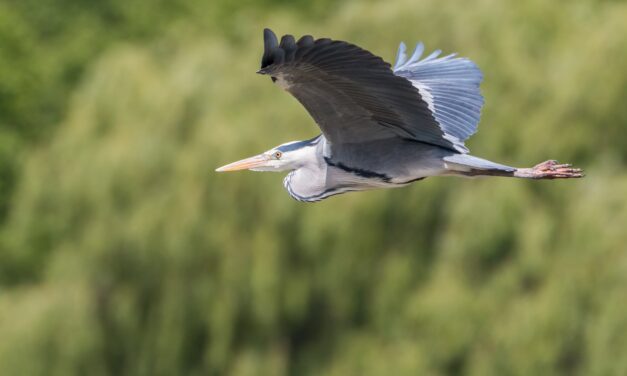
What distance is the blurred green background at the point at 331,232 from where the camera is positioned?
433 inches

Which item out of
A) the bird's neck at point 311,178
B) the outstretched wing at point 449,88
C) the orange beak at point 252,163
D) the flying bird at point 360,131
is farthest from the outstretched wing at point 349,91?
the orange beak at point 252,163

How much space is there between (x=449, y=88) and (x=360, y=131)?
103 centimetres

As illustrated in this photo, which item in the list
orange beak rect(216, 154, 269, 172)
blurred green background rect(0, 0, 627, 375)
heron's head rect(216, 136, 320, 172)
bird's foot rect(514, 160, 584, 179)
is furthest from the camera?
blurred green background rect(0, 0, 627, 375)

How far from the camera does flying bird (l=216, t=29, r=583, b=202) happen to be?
17.3 feet

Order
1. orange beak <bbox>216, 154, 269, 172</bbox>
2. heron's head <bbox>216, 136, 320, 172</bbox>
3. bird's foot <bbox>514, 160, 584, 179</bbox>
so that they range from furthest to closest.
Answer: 1. orange beak <bbox>216, 154, 269, 172</bbox>
2. heron's head <bbox>216, 136, 320, 172</bbox>
3. bird's foot <bbox>514, 160, 584, 179</bbox>

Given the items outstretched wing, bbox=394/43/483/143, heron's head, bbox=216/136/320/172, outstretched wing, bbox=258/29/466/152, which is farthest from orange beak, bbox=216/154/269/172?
outstretched wing, bbox=394/43/483/143

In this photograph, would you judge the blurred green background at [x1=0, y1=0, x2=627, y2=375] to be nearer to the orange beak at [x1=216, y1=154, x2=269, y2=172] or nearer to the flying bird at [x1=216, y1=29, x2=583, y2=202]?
the flying bird at [x1=216, y1=29, x2=583, y2=202]

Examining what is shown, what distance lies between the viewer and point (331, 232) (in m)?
11.6

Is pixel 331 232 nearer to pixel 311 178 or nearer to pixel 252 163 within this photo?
pixel 252 163

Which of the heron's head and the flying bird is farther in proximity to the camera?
the heron's head

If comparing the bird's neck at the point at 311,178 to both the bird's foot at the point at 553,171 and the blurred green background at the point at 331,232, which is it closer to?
the bird's foot at the point at 553,171

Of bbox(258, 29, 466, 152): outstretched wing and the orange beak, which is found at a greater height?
bbox(258, 29, 466, 152): outstretched wing

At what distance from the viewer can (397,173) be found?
5930 mm

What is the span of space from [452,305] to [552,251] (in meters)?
0.90
